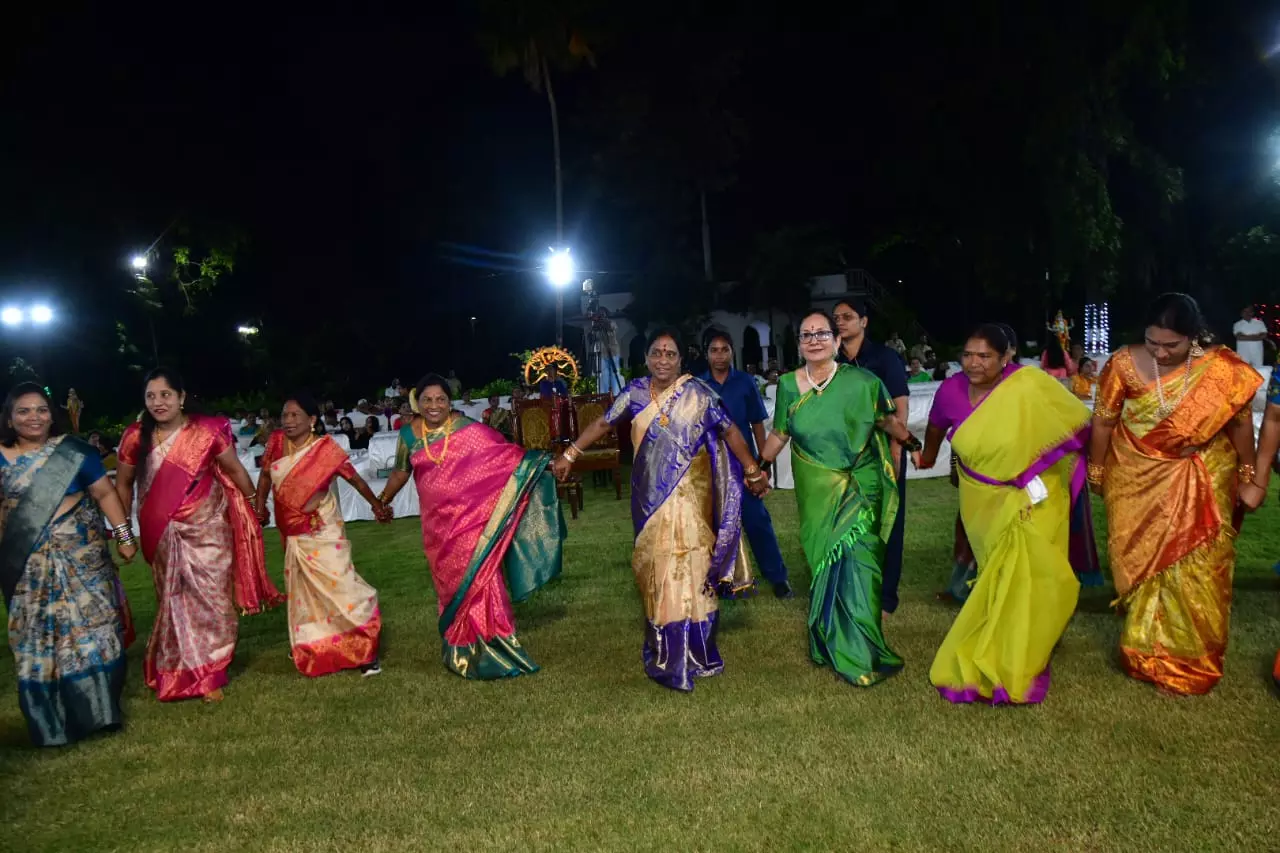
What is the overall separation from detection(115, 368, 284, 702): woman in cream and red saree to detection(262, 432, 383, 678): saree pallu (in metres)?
0.33

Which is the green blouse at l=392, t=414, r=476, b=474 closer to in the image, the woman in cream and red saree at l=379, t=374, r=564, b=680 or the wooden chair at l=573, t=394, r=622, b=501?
the woman in cream and red saree at l=379, t=374, r=564, b=680

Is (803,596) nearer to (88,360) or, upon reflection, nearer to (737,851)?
(737,851)

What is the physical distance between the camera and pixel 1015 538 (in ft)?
13.6

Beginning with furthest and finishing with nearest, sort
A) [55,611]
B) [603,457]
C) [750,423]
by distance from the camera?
[603,457] < [750,423] < [55,611]

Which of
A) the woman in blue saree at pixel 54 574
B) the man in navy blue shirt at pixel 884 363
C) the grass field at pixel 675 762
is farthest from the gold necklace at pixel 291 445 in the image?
the man in navy blue shirt at pixel 884 363

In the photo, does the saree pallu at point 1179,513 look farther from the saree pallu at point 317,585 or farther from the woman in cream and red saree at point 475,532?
the saree pallu at point 317,585

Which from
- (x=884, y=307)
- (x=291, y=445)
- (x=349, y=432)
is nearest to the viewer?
(x=291, y=445)

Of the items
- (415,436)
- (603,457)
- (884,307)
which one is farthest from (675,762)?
(884,307)

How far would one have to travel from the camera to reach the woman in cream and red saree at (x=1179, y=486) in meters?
4.02

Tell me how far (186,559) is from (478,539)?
154 centimetres

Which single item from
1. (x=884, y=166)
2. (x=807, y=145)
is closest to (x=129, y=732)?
(x=884, y=166)

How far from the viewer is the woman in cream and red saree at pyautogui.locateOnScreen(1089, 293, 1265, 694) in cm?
402

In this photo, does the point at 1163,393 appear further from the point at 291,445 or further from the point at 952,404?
the point at 291,445

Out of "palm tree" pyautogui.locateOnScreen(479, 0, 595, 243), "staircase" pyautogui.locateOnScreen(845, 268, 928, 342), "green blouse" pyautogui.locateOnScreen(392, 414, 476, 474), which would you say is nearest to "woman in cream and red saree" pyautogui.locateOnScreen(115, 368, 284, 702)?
"green blouse" pyautogui.locateOnScreen(392, 414, 476, 474)
